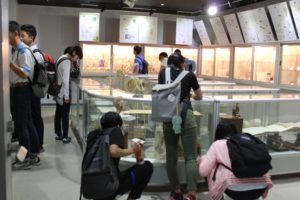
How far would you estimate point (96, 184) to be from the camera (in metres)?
2.42

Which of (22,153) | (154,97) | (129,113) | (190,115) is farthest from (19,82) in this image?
(22,153)

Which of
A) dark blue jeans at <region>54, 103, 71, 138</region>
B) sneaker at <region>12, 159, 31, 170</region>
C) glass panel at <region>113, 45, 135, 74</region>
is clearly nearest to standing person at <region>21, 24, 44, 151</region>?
dark blue jeans at <region>54, 103, 71, 138</region>

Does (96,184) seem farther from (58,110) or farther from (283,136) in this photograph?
(58,110)

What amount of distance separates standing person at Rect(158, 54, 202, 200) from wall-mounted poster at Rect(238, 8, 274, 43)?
170 inches

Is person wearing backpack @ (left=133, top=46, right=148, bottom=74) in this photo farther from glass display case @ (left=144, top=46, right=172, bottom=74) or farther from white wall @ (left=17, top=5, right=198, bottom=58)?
white wall @ (left=17, top=5, right=198, bottom=58)

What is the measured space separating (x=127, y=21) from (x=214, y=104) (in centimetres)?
602

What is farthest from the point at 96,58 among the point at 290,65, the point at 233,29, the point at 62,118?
the point at 290,65

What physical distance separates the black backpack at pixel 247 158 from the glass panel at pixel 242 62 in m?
5.47

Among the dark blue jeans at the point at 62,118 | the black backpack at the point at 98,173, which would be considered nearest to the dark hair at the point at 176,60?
the black backpack at the point at 98,173

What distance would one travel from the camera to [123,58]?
31.6 ft

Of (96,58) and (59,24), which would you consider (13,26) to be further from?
(59,24)

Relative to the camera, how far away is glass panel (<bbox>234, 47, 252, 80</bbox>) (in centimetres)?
788

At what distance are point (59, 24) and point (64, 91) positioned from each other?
4954 millimetres

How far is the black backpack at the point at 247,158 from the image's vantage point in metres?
2.54
